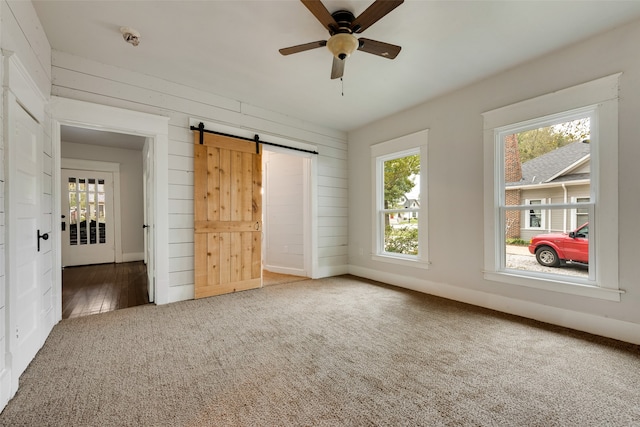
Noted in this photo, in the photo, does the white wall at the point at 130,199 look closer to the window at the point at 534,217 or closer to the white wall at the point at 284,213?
the white wall at the point at 284,213

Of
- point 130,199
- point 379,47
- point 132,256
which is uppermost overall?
point 379,47

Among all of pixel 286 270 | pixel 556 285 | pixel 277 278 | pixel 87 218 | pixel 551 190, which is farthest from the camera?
pixel 87 218

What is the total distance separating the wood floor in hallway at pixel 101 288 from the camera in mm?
3272

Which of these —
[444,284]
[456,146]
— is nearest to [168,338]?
[444,284]

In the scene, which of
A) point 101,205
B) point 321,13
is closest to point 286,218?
point 321,13

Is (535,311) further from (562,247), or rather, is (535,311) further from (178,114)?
(178,114)

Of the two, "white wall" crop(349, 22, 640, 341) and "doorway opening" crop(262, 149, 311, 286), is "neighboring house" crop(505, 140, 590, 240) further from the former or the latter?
"doorway opening" crop(262, 149, 311, 286)

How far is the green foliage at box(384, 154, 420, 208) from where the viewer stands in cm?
429

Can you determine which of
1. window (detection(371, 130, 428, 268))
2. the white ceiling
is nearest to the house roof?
the white ceiling

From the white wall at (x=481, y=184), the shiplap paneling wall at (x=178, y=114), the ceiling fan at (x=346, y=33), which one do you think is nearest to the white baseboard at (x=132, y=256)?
the shiplap paneling wall at (x=178, y=114)

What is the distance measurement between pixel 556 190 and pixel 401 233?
80.2 inches

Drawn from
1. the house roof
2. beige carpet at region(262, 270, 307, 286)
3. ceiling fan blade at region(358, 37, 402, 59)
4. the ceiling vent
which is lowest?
beige carpet at region(262, 270, 307, 286)

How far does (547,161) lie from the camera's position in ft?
9.54

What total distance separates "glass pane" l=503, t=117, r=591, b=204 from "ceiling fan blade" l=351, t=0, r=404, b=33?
2204 millimetres
